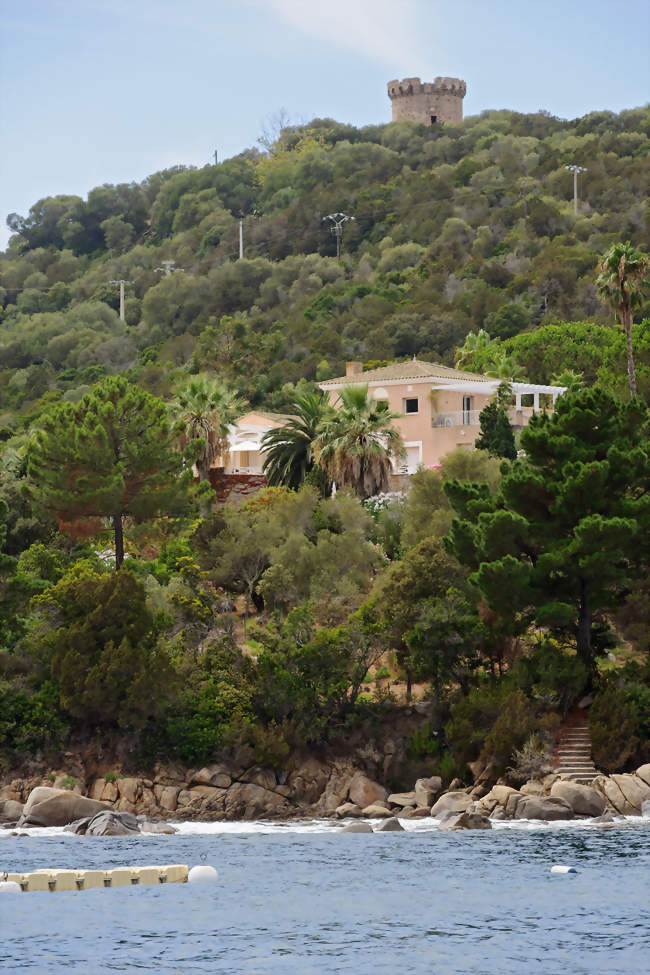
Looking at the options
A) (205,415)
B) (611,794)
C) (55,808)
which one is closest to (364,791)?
(611,794)

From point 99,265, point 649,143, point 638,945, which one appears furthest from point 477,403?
point 99,265

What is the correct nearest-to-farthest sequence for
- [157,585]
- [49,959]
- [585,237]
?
[49,959] → [157,585] → [585,237]

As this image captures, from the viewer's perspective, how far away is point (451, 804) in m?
44.5

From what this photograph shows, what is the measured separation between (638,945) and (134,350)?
115497 millimetres

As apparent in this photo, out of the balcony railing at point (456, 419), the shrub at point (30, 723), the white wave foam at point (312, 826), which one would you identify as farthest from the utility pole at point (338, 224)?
the white wave foam at point (312, 826)

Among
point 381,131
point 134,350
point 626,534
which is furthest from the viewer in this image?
point 381,131

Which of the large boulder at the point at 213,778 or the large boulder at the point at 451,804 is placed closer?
the large boulder at the point at 451,804

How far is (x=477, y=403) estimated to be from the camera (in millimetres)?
81875

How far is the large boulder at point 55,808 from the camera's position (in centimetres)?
4388

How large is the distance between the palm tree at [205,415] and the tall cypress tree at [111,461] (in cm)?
914

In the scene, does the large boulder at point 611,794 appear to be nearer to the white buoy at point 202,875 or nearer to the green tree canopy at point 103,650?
the green tree canopy at point 103,650

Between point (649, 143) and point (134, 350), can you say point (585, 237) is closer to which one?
point (649, 143)

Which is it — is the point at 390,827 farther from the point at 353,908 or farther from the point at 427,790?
the point at 353,908

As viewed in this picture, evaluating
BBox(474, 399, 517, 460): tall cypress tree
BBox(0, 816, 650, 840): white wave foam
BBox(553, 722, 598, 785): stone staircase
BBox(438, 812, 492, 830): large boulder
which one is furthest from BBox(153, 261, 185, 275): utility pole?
BBox(438, 812, 492, 830): large boulder
